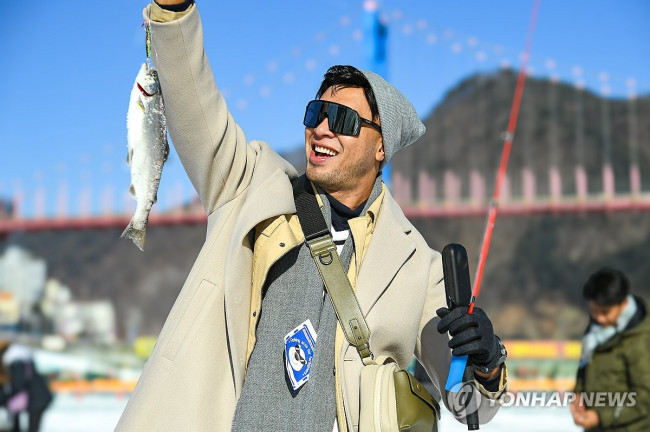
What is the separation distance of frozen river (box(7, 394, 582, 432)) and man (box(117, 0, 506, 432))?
4.72 meters

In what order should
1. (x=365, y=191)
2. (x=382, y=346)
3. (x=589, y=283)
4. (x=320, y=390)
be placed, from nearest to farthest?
(x=320, y=390)
(x=382, y=346)
(x=365, y=191)
(x=589, y=283)

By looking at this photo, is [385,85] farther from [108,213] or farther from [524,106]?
[524,106]

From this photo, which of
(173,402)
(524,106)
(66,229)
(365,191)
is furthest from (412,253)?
(524,106)

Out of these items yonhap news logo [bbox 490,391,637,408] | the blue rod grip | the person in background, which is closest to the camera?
the blue rod grip

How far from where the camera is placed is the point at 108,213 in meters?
15.4

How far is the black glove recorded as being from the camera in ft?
5.15

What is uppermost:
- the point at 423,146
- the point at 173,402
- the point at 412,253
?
the point at 423,146

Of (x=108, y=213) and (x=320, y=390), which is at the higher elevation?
(x=108, y=213)

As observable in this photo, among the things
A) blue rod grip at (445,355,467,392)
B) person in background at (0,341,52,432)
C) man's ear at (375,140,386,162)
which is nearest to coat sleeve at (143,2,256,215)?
man's ear at (375,140,386,162)

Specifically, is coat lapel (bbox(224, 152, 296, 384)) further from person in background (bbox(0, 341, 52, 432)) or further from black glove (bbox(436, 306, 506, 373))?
person in background (bbox(0, 341, 52, 432))

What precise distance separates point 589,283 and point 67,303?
125ft

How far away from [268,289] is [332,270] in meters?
0.15

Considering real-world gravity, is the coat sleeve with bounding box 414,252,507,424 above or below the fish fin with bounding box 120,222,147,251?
below

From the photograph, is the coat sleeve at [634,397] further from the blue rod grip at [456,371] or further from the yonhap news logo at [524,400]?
the blue rod grip at [456,371]
